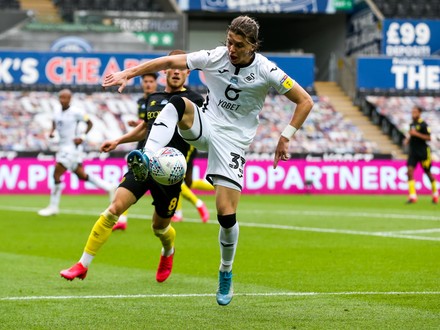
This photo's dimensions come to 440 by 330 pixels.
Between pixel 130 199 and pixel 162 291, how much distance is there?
951 millimetres

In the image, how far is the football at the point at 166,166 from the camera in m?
7.70

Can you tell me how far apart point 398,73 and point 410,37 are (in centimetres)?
232

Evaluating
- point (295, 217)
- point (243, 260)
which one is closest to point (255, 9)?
point (295, 217)

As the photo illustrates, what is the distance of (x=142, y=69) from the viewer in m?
8.04

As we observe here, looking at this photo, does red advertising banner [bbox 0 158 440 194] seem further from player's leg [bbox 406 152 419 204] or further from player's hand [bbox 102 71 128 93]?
player's hand [bbox 102 71 128 93]

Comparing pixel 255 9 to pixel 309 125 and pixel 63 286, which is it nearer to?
pixel 309 125

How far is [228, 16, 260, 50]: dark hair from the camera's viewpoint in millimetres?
7914

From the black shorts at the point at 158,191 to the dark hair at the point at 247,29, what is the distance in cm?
197

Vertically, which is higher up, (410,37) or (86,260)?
(410,37)

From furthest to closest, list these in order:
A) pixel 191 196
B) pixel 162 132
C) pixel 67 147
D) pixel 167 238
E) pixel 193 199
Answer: pixel 67 147 < pixel 193 199 < pixel 191 196 < pixel 167 238 < pixel 162 132

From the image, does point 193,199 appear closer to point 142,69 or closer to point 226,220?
point 226,220

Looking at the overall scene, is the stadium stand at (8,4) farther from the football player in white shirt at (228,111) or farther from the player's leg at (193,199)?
the football player in white shirt at (228,111)

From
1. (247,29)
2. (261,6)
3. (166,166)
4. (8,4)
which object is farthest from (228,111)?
(261,6)

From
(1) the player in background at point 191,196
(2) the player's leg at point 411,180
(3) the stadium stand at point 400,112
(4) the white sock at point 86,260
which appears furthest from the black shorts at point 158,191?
(3) the stadium stand at point 400,112
